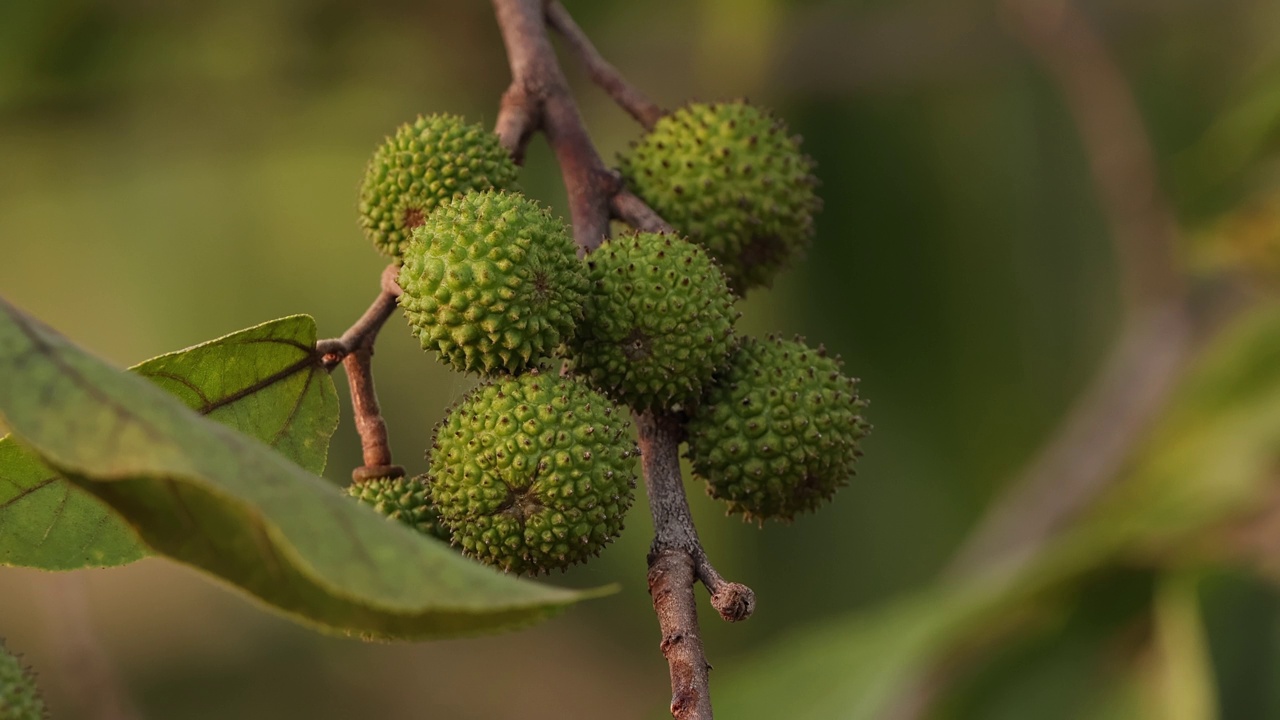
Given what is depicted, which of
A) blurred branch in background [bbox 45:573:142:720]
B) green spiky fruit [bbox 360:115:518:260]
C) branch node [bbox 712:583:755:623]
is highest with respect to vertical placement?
green spiky fruit [bbox 360:115:518:260]

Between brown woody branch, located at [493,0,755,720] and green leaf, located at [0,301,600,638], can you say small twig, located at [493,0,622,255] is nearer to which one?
brown woody branch, located at [493,0,755,720]

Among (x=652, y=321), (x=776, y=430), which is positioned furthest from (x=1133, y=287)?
(x=652, y=321)

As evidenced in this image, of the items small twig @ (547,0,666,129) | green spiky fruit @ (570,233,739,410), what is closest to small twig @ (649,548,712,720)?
green spiky fruit @ (570,233,739,410)

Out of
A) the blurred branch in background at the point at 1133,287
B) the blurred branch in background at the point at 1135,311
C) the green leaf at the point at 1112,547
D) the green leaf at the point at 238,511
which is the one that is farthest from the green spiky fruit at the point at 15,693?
the blurred branch in background at the point at 1133,287

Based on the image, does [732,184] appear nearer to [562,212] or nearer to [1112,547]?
[1112,547]

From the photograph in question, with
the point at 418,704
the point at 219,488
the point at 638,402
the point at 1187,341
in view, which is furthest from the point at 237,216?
the point at 219,488

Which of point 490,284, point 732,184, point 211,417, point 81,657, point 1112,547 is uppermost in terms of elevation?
point 1112,547
